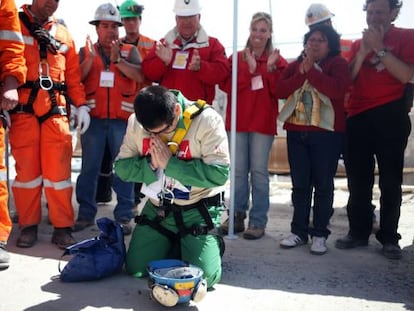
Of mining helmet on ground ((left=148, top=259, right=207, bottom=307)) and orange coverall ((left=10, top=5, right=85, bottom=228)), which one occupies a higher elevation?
orange coverall ((left=10, top=5, right=85, bottom=228))

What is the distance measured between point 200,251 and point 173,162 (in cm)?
63

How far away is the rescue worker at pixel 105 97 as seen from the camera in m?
4.46

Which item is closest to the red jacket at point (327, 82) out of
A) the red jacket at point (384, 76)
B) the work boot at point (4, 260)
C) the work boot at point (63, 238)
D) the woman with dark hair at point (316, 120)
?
the woman with dark hair at point (316, 120)

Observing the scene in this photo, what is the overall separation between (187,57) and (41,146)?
1.51 meters

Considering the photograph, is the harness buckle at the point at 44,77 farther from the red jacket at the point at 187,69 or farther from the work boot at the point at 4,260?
the work boot at the point at 4,260

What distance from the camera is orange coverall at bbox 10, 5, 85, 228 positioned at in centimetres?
377

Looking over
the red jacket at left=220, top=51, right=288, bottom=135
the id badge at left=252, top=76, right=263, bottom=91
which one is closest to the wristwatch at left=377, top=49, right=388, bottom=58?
the red jacket at left=220, top=51, right=288, bottom=135

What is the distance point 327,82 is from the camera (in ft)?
12.4

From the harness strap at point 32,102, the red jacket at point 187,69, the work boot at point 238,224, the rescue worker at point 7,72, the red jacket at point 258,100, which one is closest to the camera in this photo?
the rescue worker at point 7,72

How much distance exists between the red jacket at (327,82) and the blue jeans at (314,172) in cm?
9

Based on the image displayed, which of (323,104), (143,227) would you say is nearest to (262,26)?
(323,104)

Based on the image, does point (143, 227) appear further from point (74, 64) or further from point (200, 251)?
point (74, 64)

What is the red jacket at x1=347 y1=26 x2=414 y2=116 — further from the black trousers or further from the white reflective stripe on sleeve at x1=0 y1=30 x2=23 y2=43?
the white reflective stripe on sleeve at x1=0 y1=30 x2=23 y2=43

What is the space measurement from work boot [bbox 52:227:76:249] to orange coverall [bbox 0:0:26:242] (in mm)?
515
